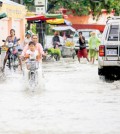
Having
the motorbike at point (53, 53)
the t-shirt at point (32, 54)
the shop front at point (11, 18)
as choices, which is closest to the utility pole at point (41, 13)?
the shop front at point (11, 18)

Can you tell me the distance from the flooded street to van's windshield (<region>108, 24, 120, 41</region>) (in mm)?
1262

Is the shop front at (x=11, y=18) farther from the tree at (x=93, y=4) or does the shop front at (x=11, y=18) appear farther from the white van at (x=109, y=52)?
the white van at (x=109, y=52)

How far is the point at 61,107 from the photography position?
45.0 ft

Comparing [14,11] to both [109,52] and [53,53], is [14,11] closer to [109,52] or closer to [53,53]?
[53,53]

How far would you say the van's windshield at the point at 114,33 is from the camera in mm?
20516

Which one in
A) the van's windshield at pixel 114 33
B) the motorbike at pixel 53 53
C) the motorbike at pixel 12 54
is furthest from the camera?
the motorbike at pixel 53 53

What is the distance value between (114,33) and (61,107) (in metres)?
7.42

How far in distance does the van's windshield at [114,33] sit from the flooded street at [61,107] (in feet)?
4.14

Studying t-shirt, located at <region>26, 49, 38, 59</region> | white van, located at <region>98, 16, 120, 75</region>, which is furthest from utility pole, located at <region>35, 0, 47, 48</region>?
t-shirt, located at <region>26, 49, 38, 59</region>

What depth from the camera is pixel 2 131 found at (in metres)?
10.5

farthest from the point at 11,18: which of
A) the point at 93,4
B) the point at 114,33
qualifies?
the point at 114,33

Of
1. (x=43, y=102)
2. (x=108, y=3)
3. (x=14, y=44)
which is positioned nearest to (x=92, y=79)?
(x=14, y=44)

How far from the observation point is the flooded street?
1080 cm

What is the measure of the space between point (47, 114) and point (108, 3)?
125ft
